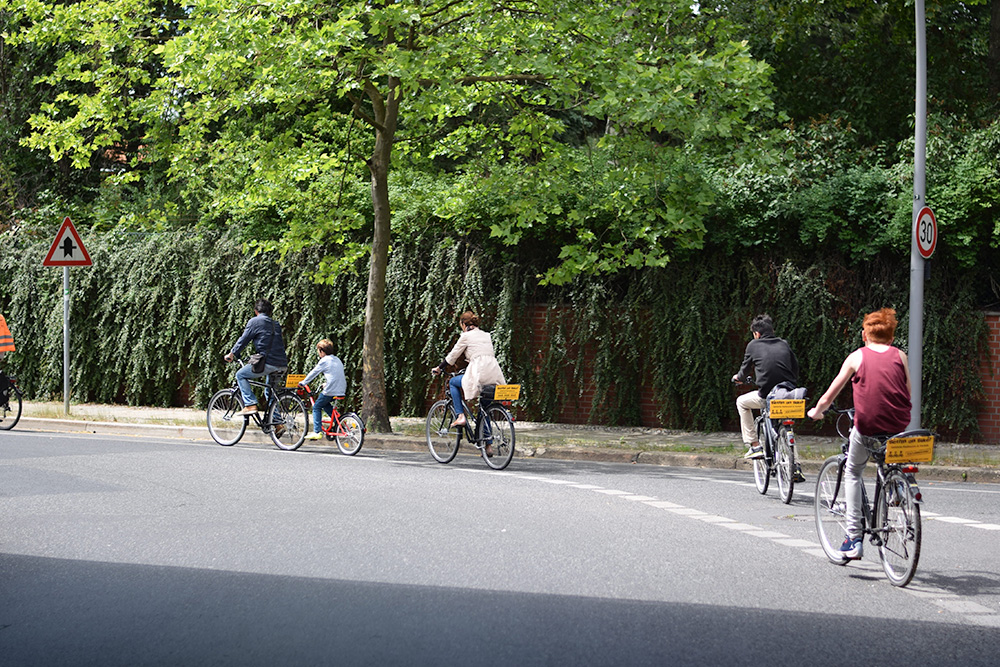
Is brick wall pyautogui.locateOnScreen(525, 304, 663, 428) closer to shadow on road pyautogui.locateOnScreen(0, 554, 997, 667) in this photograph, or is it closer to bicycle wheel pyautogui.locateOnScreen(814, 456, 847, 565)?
bicycle wheel pyautogui.locateOnScreen(814, 456, 847, 565)

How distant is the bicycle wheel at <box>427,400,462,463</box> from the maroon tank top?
6.66 meters

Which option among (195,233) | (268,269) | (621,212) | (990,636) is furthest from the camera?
(195,233)

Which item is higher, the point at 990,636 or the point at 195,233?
the point at 195,233

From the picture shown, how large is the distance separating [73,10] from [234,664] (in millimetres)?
12351

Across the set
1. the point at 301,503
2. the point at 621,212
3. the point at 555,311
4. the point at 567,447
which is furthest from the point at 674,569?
the point at 555,311

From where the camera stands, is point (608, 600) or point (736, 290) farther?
point (736, 290)

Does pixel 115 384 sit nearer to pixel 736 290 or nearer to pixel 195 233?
pixel 195 233

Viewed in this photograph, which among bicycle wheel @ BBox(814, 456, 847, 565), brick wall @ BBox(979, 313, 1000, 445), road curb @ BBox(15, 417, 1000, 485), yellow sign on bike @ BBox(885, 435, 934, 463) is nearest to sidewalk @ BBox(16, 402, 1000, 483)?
road curb @ BBox(15, 417, 1000, 485)

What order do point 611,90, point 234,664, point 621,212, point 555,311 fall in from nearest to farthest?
1. point 234,664
2. point 611,90
3. point 621,212
4. point 555,311

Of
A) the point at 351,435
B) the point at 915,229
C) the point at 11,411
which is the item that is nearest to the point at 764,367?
the point at 915,229

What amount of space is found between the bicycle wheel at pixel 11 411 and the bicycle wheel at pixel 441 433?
667 cm

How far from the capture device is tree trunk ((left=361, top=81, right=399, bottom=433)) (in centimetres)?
1554

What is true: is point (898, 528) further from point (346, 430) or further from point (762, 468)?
point (346, 430)

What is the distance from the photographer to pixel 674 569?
23.0 ft
